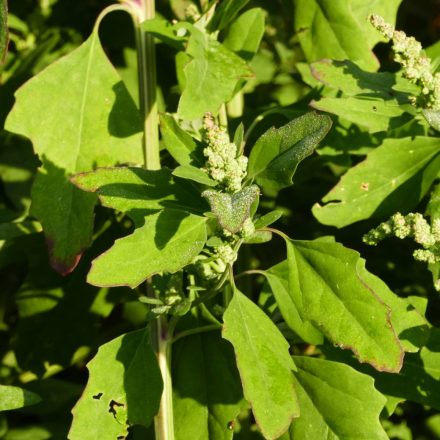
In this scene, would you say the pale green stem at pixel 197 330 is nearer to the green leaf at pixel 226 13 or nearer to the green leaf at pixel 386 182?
the green leaf at pixel 386 182

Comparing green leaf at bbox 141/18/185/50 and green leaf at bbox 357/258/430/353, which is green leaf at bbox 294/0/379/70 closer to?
green leaf at bbox 141/18/185/50

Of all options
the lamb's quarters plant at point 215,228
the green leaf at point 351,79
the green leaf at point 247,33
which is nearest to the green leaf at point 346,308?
the lamb's quarters plant at point 215,228

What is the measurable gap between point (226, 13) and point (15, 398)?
2.66 ft

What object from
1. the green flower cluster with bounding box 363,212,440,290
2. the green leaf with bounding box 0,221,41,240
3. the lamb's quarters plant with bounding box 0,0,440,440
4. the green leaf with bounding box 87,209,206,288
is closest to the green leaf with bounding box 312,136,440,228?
the lamb's quarters plant with bounding box 0,0,440,440

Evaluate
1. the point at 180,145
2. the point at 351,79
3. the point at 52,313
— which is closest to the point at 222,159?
the point at 180,145

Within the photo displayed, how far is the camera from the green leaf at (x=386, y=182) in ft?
4.83

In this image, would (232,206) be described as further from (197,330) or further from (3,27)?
(3,27)

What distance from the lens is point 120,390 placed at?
4.55 feet

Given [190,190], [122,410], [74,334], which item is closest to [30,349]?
[74,334]

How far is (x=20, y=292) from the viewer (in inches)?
73.8

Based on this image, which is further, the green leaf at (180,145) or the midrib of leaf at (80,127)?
the midrib of leaf at (80,127)

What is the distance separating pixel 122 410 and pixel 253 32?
2.66 feet

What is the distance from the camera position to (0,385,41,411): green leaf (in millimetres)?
1348

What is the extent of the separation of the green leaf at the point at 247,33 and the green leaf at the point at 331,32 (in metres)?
0.12
